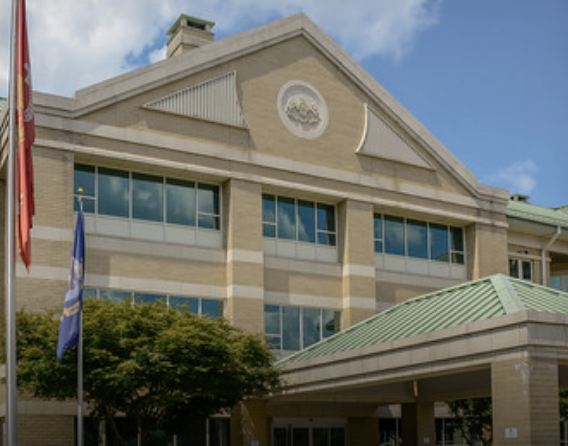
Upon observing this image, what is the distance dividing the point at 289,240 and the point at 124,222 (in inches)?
273

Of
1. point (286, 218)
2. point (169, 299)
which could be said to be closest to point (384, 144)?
point (286, 218)

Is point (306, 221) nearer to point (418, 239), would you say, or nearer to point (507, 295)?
point (418, 239)

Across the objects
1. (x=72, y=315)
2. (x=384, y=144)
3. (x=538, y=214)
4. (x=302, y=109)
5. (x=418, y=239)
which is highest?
(x=302, y=109)

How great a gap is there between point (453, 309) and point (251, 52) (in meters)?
16.2

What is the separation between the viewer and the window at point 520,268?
45263mm

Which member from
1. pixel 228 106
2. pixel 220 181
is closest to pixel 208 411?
pixel 220 181

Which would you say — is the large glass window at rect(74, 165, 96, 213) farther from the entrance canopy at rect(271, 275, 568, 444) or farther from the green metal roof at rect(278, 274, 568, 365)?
the green metal roof at rect(278, 274, 568, 365)

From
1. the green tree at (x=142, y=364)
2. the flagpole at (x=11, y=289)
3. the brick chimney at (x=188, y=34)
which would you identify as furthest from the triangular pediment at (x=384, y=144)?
the flagpole at (x=11, y=289)

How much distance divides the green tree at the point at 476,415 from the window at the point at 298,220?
8366 mm

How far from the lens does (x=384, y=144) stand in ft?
130

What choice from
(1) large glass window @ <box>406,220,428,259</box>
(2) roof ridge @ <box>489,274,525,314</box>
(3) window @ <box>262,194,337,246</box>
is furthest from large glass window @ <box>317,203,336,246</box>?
(2) roof ridge @ <box>489,274,525,314</box>

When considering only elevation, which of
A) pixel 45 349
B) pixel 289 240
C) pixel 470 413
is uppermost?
pixel 289 240

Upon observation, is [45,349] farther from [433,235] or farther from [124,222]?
[433,235]

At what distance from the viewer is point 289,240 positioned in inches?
1448
